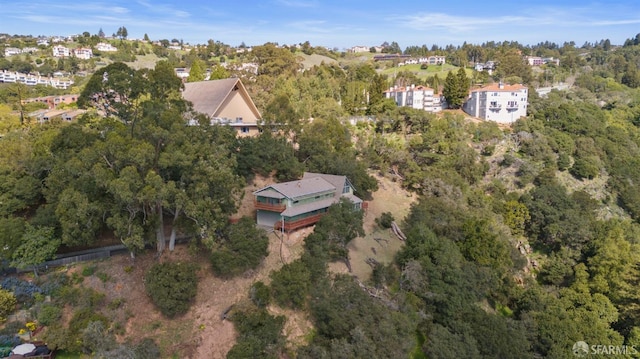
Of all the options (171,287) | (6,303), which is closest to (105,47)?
(6,303)

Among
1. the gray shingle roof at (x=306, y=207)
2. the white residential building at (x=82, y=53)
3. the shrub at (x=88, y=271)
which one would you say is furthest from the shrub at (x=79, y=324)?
the white residential building at (x=82, y=53)

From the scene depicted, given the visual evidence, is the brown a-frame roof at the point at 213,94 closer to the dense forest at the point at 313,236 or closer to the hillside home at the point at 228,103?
the hillside home at the point at 228,103

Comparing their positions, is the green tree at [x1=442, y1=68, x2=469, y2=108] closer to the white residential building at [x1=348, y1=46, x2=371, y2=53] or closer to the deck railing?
the deck railing

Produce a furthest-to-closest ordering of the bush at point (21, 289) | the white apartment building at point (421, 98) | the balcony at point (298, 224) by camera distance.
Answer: the white apartment building at point (421, 98) → the balcony at point (298, 224) → the bush at point (21, 289)

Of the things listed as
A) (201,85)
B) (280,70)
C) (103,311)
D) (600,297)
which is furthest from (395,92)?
(103,311)

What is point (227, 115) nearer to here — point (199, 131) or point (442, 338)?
point (199, 131)

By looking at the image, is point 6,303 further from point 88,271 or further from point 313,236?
point 313,236
